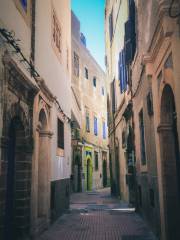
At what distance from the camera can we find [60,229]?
27.6 feet

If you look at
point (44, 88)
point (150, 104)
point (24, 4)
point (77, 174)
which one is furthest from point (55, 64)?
point (77, 174)

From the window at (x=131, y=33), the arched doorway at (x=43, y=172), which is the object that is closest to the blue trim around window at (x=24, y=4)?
the arched doorway at (x=43, y=172)

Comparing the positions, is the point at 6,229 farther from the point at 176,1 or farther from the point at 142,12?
the point at 142,12

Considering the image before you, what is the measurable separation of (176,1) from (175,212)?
12.2 feet

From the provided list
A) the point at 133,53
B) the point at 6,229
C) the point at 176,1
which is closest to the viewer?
the point at 176,1

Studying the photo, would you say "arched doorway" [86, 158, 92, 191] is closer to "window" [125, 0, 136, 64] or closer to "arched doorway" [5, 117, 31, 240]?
"window" [125, 0, 136, 64]

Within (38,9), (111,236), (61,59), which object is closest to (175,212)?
(111,236)

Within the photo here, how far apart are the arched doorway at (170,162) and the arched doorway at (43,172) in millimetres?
3686

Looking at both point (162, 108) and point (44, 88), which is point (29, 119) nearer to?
point (44, 88)

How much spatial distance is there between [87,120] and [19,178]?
19.5m

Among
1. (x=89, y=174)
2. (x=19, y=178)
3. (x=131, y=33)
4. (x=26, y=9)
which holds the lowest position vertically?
(x=89, y=174)

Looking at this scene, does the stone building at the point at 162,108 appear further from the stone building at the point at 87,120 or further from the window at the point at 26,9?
the stone building at the point at 87,120

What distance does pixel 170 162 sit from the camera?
593 centimetres

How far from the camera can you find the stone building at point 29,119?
554 cm
